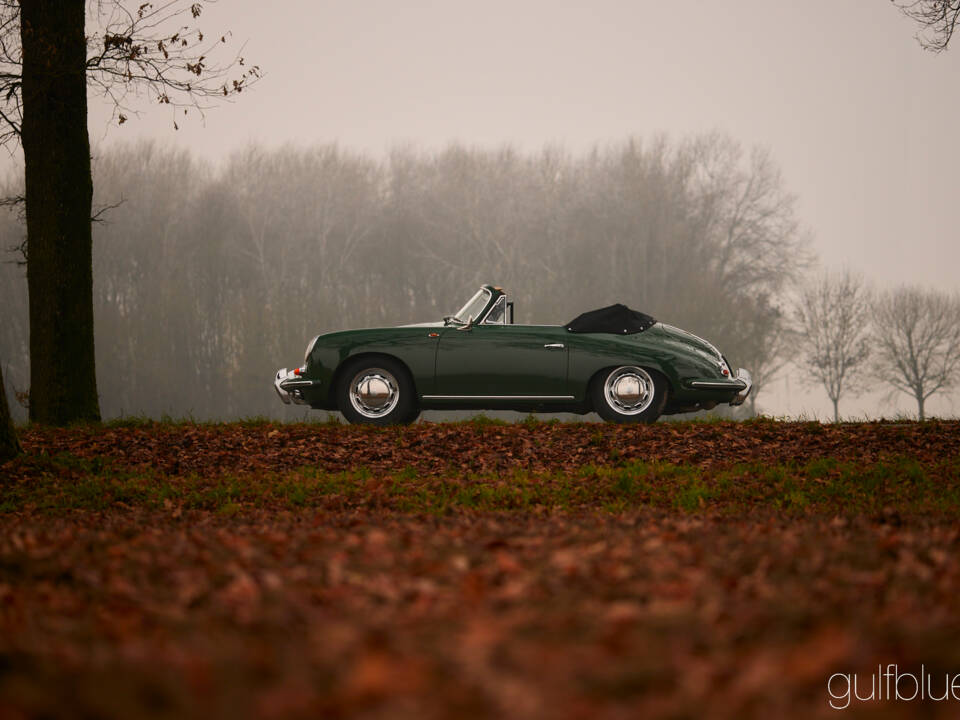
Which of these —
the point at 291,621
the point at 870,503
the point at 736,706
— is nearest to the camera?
the point at 736,706

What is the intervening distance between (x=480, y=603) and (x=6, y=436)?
8532 millimetres

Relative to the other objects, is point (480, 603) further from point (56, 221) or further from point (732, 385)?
point (56, 221)

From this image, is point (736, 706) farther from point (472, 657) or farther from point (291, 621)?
point (291, 621)

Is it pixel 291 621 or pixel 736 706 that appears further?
pixel 291 621

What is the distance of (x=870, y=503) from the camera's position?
28.5 ft

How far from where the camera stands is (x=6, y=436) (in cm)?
1046

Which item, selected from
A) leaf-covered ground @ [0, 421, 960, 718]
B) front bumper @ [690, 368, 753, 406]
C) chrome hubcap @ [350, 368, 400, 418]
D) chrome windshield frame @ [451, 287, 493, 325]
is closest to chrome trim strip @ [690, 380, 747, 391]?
front bumper @ [690, 368, 753, 406]

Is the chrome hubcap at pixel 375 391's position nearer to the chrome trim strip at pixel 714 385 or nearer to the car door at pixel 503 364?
the car door at pixel 503 364

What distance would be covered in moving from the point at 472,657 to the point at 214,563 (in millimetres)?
2165

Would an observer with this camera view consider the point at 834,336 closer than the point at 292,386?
No

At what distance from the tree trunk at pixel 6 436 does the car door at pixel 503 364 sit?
15.4 ft

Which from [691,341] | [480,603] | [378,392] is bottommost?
[480,603]

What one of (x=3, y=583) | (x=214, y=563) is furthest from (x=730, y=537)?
(x=3, y=583)

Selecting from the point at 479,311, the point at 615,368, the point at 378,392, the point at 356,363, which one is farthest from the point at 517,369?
the point at 356,363
